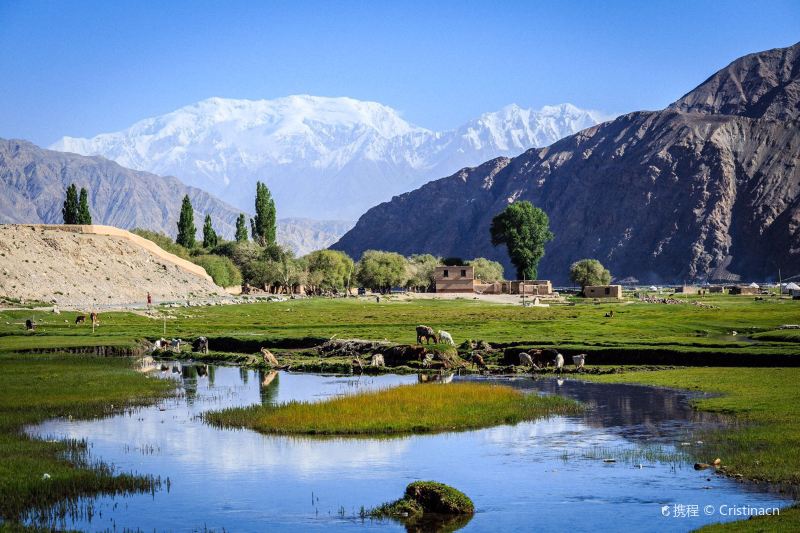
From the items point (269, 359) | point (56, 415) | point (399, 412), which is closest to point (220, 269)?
point (269, 359)

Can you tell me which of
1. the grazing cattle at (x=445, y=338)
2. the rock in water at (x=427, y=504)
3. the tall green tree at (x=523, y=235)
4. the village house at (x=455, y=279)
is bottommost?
the rock in water at (x=427, y=504)

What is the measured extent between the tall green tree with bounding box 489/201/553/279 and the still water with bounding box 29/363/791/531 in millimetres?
142884

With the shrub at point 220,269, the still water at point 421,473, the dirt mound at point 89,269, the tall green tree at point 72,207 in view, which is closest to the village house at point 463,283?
the shrub at point 220,269

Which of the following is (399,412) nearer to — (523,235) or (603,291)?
(603,291)

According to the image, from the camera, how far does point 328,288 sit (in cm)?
19875

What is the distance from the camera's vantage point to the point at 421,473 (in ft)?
90.4

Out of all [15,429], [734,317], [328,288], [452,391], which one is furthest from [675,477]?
[328,288]

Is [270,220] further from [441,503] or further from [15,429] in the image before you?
[441,503]

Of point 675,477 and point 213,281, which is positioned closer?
point 675,477

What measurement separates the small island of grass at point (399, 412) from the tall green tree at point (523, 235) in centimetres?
14121

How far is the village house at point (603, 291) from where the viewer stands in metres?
150

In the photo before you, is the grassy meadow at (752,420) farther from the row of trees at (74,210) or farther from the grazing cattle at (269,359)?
the row of trees at (74,210)

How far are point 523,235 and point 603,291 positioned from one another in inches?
1295

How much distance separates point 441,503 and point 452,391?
18.9 metres
